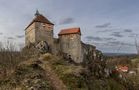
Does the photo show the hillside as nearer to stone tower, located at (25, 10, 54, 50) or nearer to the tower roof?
stone tower, located at (25, 10, 54, 50)

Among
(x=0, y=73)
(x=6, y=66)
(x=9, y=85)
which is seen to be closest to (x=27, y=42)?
(x=6, y=66)

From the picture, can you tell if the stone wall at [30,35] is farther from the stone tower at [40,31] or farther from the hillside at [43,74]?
the hillside at [43,74]

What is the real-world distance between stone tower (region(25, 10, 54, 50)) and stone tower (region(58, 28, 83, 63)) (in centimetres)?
332

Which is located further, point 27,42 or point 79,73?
point 27,42

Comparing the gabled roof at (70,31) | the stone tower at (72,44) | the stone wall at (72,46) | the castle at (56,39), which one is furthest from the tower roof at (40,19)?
the stone wall at (72,46)

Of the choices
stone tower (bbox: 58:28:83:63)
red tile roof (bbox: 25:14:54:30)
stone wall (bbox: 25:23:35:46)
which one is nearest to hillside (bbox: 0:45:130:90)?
stone wall (bbox: 25:23:35:46)

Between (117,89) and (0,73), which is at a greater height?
(0,73)

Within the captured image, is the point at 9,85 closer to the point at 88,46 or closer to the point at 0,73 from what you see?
the point at 0,73

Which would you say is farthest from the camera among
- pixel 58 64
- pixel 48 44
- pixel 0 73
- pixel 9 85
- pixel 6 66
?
pixel 48 44

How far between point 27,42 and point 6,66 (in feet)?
48.5

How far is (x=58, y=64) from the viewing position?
5100cm

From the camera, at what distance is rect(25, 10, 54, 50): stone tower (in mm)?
56856

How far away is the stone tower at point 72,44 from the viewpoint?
59.7 m

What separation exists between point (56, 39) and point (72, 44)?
4061 millimetres
